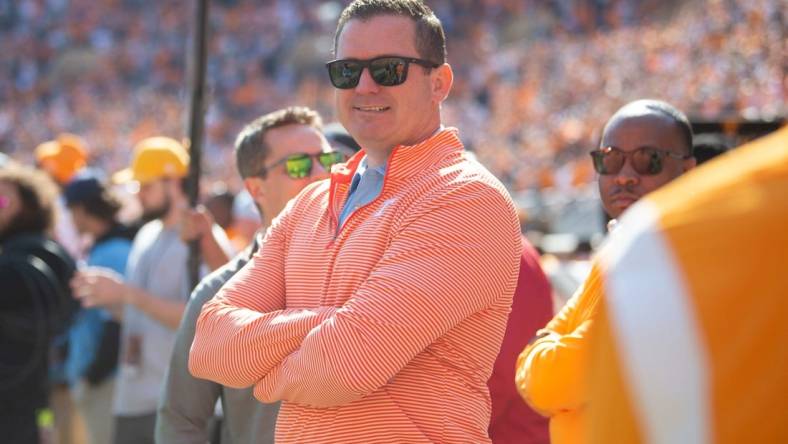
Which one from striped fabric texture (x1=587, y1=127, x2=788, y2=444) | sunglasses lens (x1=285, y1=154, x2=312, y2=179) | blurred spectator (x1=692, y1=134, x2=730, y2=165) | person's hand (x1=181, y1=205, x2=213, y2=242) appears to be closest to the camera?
striped fabric texture (x1=587, y1=127, x2=788, y2=444)

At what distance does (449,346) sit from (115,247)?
3669 mm

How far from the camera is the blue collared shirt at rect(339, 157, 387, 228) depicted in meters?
2.08

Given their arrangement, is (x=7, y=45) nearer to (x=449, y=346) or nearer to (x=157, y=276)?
(x=157, y=276)

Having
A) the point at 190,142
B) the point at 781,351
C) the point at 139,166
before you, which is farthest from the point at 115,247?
the point at 781,351

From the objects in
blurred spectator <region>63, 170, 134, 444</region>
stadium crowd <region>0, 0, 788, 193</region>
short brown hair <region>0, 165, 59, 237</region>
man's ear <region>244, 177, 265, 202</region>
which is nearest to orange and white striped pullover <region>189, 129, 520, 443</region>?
man's ear <region>244, 177, 265, 202</region>

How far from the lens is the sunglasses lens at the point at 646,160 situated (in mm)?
2805

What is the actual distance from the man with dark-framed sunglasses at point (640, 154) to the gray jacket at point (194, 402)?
0.96m

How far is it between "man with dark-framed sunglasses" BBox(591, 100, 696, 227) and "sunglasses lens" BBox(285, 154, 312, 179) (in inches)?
30.9

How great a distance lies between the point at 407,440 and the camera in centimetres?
190

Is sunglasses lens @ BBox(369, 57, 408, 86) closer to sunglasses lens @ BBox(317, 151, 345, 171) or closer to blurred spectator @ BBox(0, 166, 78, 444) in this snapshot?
sunglasses lens @ BBox(317, 151, 345, 171)

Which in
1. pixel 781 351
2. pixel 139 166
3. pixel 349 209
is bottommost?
pixel 139 166

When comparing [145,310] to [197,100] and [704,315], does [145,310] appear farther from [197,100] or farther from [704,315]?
[704,315]

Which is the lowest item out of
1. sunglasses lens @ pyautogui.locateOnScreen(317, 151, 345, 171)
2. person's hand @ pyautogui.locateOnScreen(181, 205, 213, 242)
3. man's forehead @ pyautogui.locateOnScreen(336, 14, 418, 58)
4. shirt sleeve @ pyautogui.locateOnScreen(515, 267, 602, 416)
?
person's hand @ pyautogui.locateOnScreen(181, 205, 213, 242)

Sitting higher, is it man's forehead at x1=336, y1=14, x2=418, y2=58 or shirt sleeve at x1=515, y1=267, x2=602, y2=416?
man's forehead at x1=336, y1=14, x2=418, y2=58
